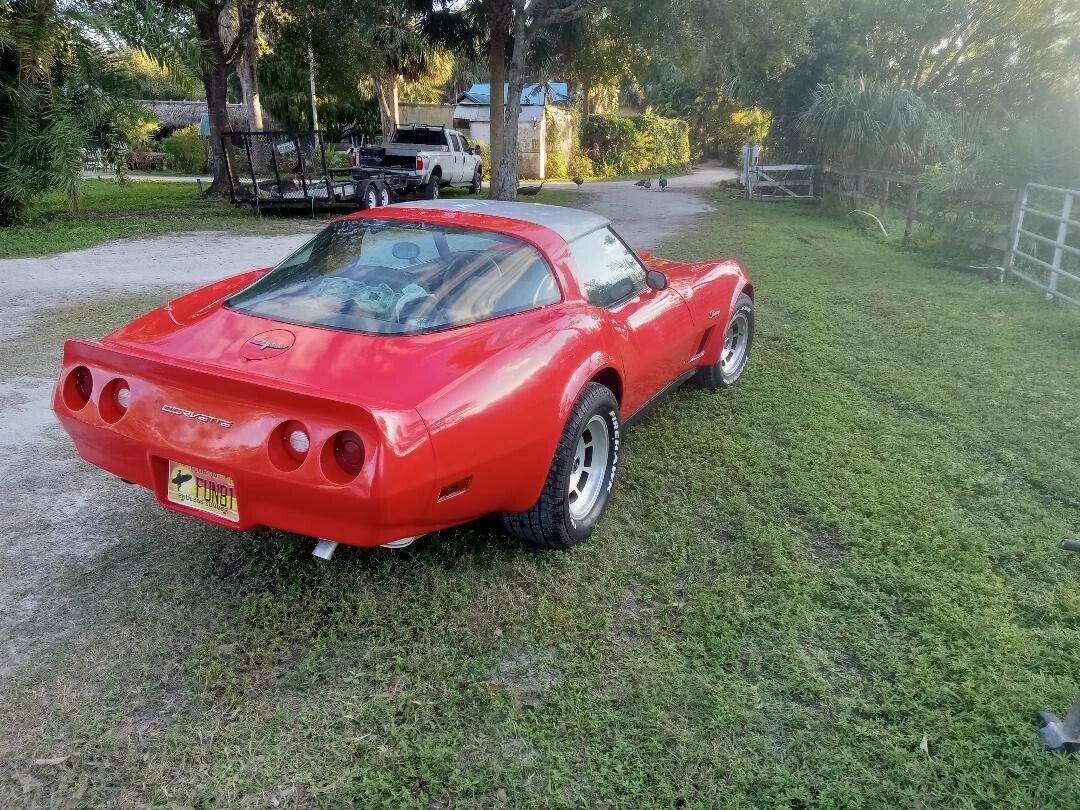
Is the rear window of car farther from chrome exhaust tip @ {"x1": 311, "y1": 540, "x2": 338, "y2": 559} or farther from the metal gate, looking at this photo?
chrome exhaust tip @ {"x1": 311, "y1": 540, "x2": 338, "y2": 559}

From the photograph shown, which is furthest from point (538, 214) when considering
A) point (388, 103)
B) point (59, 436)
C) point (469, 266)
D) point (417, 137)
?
point (388, 103)

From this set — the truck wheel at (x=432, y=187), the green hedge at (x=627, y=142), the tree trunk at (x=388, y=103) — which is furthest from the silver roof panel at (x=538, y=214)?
the green hedge at (x=627, y=142)

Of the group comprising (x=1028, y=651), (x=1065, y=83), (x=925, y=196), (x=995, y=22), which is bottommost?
(x=1028, y=651)

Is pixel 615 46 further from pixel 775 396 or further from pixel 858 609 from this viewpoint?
pixel 858 609

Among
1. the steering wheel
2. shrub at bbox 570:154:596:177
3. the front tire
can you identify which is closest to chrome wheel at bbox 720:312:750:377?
the front tire

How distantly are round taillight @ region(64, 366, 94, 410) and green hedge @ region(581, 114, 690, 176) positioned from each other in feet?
102

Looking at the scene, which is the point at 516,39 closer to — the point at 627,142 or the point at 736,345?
the point at 736,345

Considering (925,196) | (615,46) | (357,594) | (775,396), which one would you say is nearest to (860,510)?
(775,396)

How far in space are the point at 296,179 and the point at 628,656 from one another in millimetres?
14370

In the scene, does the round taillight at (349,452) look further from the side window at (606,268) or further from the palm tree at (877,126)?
the palm tree at (877,126)

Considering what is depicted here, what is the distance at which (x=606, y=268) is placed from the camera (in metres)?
3.92

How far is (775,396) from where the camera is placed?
521 centimetres

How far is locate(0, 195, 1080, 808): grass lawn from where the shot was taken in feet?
7.14

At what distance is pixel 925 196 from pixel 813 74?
10554 millimetres
